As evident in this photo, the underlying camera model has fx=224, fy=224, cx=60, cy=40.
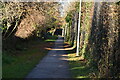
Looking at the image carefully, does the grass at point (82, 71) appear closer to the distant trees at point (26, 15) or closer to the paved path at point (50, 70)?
the paved path at point (50, 70)

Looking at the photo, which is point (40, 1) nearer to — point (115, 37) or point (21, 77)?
point (21, 77)

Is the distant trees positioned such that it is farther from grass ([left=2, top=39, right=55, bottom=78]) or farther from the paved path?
the paved path

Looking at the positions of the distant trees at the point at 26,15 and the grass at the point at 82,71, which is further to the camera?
the distant trees at the point at 26,15

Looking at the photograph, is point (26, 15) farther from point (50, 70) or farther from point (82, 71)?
point (82, 71)

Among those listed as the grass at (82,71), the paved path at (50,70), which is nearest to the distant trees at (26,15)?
the paved path at (50,70)

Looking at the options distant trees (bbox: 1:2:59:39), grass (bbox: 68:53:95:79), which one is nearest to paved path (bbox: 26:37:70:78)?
grass (bbox: 68:53:95:79)

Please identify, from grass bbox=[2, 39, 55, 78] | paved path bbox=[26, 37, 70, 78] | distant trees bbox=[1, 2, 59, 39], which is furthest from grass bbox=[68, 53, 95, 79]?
distant trees bbox=[1, 2, 59, 39]

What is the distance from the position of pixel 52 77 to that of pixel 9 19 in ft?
32.8

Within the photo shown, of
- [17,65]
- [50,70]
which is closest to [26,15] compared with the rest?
[17,65]

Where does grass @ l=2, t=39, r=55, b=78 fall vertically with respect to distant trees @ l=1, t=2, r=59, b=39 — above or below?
below

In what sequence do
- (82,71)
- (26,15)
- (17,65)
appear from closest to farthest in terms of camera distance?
(82,71)
(17,65)
(26,15)

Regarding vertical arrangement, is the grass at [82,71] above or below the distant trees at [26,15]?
below

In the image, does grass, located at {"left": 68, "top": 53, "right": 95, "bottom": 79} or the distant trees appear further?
the distant trees

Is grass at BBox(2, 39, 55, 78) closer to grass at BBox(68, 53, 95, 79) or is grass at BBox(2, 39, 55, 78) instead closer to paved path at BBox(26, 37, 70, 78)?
paved path at BBox(26, 37, 70, 78)
